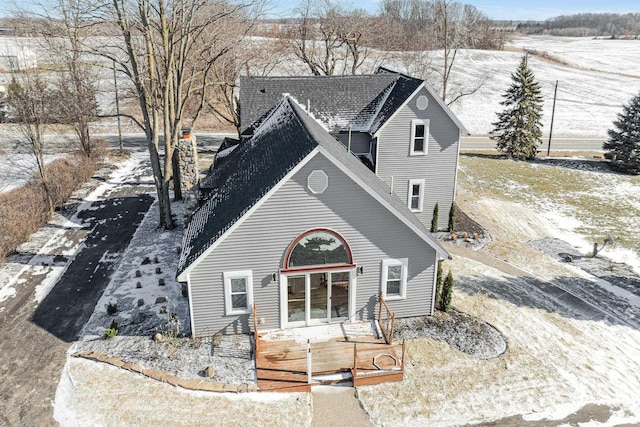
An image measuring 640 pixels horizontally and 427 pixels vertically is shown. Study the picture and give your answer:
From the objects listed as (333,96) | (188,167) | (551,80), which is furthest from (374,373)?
(551,80)

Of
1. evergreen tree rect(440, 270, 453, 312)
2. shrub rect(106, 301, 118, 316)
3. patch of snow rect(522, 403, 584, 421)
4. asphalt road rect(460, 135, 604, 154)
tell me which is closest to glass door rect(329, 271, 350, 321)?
evergreen tree rect(440, 270, 453, 312)

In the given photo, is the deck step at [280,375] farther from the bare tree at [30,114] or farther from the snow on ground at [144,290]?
the bare tree at [30,114]

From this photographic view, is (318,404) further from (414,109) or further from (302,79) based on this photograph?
(302,79)

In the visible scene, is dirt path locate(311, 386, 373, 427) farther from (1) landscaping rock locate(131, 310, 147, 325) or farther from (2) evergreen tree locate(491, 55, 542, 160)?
(2) evergreen tree locate(491, 55, 542, 160)

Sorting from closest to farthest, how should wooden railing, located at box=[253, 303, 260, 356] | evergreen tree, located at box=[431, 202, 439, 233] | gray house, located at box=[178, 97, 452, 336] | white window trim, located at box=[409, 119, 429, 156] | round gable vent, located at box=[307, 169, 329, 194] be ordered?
round gable vent, located at box=[307, 169, 329, 194], gray house, located at box=[178, 97, 452, 336], wooden railing, located at box=[253, 303, 260, 356], white window trim, located at box=[409, 119, 429, 156], evergreen tree, located at box=[431, 202, 439, 233]

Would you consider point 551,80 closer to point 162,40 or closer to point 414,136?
point 414,136

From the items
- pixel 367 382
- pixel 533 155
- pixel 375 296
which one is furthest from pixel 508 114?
pixel 367 382

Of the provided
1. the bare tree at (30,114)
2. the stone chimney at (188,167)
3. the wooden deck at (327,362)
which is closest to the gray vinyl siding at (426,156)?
the stone chimney at (188,167)
